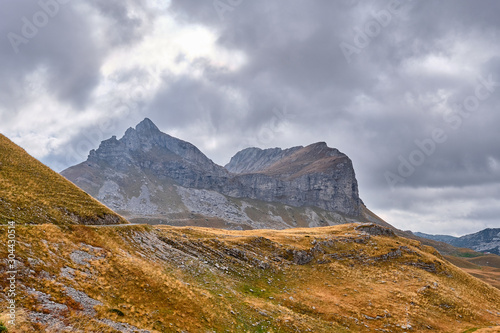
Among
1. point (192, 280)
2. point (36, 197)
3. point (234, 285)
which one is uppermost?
point (36, 197)

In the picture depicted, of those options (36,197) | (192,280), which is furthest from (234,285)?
(36,197)

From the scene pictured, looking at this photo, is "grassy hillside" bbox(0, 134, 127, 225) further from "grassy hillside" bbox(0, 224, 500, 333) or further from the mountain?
"grassy hillside" bbox(0, 224, 500, 333)

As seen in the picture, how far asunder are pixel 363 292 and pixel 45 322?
1698 inches

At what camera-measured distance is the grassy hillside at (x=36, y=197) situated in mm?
28734

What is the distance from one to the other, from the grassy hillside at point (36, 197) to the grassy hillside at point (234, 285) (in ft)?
A: 17.5

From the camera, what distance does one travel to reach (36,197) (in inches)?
1292

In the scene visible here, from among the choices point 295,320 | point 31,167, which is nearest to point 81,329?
point 295,320

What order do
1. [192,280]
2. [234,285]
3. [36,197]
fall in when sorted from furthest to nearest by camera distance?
[234,285], [36,197], [192,280]

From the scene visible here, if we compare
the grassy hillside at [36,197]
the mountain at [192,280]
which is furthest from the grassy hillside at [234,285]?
the grassy hillside at [36,197]

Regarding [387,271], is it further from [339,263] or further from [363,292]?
[363,292]

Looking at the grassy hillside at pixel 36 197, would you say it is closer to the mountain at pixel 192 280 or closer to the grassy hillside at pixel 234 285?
the mountain at pixel 192 280

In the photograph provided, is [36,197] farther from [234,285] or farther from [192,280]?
[234,285]

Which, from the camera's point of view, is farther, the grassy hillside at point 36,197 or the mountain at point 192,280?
the grassy hillside at point 36,197

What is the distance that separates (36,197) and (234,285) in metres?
28.2
